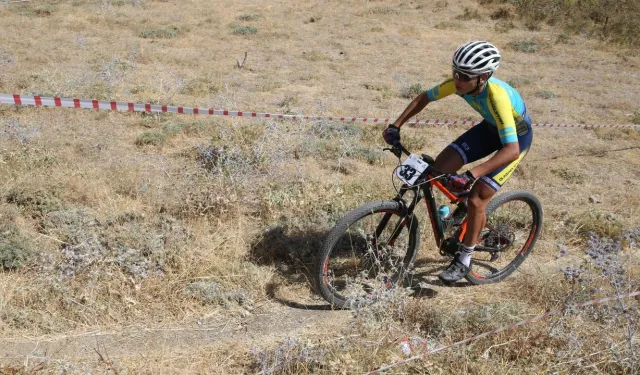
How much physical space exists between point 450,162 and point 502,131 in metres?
0.77

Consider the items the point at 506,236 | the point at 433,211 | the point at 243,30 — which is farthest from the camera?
the point at 243,30

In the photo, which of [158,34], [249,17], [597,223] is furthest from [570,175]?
[249,17]

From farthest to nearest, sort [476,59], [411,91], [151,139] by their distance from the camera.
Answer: [411,91]
[151,139]
[476,59]

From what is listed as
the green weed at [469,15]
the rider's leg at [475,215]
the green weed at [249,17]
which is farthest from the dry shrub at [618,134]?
the green weed at [249,17]

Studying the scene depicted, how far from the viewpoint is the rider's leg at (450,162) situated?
15.3 feet

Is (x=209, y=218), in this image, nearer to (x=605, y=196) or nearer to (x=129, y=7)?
(x=605, y=196)

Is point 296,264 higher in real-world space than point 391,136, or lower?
lower

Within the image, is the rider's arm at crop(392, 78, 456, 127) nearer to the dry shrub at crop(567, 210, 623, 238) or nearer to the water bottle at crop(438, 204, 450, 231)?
the water bottle at crop(438, 204, 450, 231)

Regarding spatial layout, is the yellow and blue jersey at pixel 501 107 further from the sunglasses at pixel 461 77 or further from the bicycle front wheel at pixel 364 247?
the bicycle front wheel at pixel 364 247

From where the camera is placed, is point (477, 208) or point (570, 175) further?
point (570, 175)

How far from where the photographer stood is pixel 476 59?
3.84 m

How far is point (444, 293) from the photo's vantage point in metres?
4.73

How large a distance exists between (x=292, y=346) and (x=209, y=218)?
7.20 feet

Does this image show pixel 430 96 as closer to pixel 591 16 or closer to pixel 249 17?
pixel 249 17
